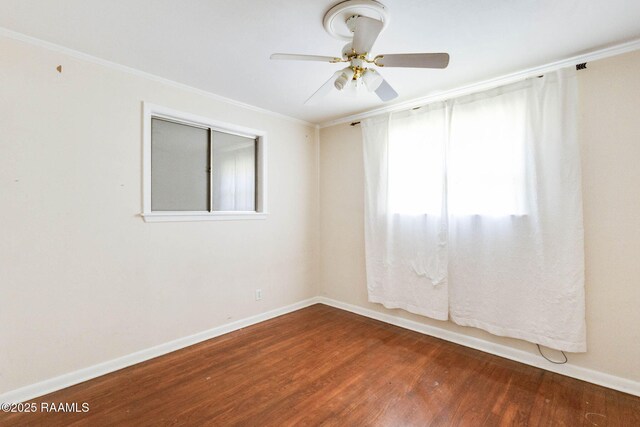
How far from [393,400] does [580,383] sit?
147cm

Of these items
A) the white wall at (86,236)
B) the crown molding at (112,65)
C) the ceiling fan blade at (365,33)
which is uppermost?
the crown molding at (112,65)

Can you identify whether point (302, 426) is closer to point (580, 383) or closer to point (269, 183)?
point (580, 383)

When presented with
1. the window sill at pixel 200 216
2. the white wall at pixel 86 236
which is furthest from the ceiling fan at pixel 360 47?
the window sill at pixel 200 216

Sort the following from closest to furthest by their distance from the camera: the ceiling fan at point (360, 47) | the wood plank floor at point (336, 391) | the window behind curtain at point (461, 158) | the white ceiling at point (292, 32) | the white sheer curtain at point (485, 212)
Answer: the ceiling fan at point (360, 47), the white ceiling at point (292, 32), the wood plank floor at point (336, 391), the white sheer curtain at point (485, 212), the window behind curtain at point (461, 158)

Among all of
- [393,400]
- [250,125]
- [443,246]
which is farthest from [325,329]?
[250,125]

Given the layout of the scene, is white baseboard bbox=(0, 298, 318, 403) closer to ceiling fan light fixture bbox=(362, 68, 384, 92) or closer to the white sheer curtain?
the white sheer curtain

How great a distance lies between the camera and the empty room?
1842 mm

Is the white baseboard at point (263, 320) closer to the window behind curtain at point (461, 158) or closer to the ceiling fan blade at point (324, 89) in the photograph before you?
the window behind curtain at point (461, 158)

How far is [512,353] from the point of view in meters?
2.53

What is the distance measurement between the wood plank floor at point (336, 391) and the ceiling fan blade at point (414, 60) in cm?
216

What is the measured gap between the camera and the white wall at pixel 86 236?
6.40 ft

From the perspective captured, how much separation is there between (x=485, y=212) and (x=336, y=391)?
1.98 metres

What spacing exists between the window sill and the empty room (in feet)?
0.07

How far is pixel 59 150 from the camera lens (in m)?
2.11
